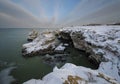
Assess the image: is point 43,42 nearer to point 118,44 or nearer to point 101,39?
point 101,39

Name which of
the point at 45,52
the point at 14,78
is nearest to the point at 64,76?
the point at 14,78

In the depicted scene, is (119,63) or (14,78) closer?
(119,63)

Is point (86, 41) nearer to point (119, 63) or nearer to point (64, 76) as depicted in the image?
point (119, 63)

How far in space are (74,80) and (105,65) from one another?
12.9 m

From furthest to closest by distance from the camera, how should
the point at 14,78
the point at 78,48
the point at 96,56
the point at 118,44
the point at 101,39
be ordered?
1. the point at 78,48
2. the point at 101,39
3. the point at 96,56
4. the point at 118,44
5. the point at 14,78

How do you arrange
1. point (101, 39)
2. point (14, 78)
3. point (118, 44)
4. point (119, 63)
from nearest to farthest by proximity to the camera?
1. point (119, 63)
2. point (14, 78)
3. point (118, 44)
4. point (101, 39)

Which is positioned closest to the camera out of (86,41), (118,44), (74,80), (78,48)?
(74,80)

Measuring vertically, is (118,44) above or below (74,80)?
below

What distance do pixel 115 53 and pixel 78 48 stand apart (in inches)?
651

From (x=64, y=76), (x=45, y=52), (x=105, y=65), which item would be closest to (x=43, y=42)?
(x=45, y=52)

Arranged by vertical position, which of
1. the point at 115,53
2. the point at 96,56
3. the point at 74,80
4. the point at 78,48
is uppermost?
the point at 74,80

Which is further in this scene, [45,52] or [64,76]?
[45,52]

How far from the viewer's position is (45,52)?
1246 inches

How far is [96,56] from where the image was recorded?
21.8 metres
